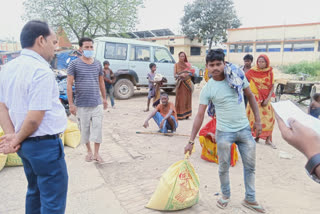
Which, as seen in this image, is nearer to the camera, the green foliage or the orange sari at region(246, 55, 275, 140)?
the orange sari at region(246, 55, 275, 140)

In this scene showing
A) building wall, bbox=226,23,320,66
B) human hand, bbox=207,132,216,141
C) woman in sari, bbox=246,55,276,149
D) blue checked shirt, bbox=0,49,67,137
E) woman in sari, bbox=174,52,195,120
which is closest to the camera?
blue checked shirt, bbox=0,49,67,137

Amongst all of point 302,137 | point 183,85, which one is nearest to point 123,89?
point 183,85

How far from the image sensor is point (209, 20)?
3011cm

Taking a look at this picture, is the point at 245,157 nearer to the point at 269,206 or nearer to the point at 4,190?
the point at 269,206

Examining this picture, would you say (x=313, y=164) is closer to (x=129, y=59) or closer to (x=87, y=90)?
(x=87, y=90)

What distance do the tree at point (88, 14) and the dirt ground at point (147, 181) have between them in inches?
594

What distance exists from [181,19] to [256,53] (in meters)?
10.7

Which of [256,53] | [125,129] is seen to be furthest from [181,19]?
[125,129]

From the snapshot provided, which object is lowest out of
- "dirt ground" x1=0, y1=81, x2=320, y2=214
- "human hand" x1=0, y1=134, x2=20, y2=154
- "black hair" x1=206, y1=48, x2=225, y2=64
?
"dirt ground" x1=0, y1=81, x2=320, y2=214

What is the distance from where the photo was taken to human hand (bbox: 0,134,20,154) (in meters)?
1.59

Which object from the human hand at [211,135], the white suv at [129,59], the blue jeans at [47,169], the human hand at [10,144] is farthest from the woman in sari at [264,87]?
the white suv at [129,59]

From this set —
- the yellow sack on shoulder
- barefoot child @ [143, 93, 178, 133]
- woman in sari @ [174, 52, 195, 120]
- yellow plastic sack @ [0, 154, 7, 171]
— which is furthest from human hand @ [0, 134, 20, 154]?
woman in sari @ [174, 52, 195, 120]

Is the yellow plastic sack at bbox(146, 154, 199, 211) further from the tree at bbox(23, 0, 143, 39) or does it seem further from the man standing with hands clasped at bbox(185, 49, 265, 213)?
the tree at bbox(23, 0, 143, 39)

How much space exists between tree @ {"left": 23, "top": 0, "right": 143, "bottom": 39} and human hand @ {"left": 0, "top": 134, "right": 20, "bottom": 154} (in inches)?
683
